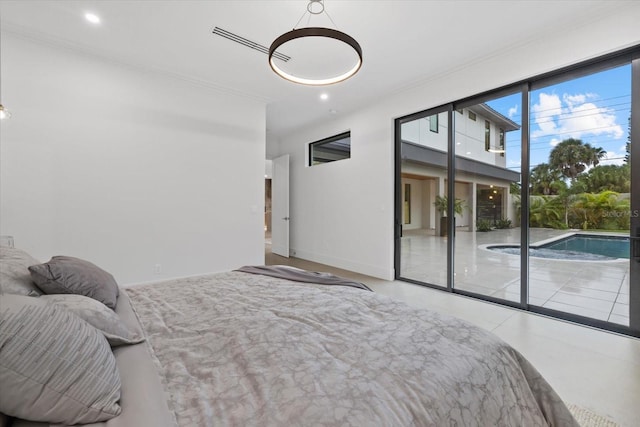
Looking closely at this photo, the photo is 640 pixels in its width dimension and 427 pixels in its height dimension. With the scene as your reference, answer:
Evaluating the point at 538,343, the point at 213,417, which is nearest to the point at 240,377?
the point at 213,417

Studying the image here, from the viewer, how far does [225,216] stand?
4.23m

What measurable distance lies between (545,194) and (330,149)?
3914 mm

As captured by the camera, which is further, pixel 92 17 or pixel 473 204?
pixel 473 204

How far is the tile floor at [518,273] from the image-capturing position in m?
2.72

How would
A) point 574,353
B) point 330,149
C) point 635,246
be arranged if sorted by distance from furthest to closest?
point 330,149, point 635,246, point 574,353

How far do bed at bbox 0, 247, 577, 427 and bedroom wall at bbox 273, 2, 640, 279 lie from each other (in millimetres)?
3019

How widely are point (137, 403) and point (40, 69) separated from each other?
3944 millimetres

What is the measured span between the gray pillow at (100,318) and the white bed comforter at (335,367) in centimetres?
12

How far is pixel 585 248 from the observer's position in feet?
9.45

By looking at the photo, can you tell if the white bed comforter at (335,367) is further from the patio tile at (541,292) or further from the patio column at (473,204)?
the patio column at (473,204)

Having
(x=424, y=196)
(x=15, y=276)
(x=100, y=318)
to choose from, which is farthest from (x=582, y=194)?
(x=15, y=276)

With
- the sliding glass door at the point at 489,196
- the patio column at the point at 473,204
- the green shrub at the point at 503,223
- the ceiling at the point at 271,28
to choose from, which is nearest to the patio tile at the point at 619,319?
the sliding glass door at the point at 489,196

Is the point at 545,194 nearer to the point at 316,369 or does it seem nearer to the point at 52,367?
the point at 316,369

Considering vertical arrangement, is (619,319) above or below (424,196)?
below
